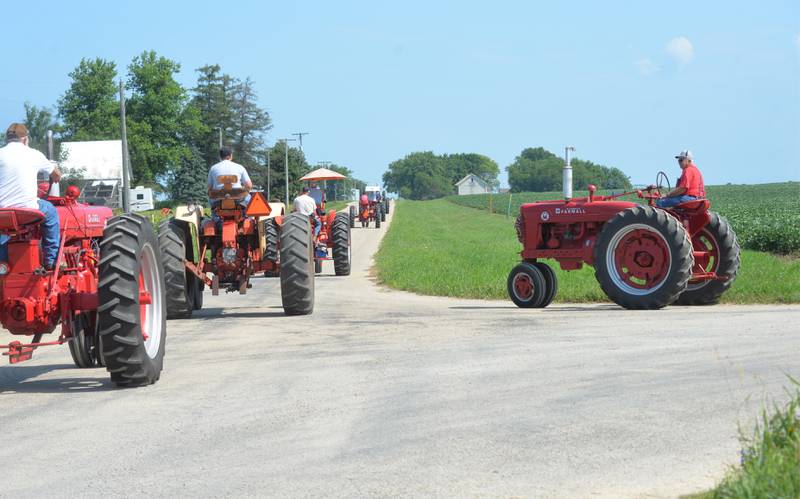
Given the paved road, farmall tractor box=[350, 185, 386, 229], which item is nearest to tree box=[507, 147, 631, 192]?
farmall tractor box=[350, 185, 386, 229]

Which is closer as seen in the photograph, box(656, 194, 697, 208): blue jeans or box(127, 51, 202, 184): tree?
box(656, 194, 697, 208): blue jeans

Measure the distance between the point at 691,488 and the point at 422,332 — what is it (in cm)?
683

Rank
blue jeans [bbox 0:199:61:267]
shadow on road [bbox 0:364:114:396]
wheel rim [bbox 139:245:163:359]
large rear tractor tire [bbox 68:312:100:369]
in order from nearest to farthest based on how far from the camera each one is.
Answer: blue jeans [bbox 0:199:61:267] → shadow on road [bbox 0:364:114:396] → wheel rim [bbox 139:245:163:359] → large rear tractor tire [bbox 68:312:100:369]

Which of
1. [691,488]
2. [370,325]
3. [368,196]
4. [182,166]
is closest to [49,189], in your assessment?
[370,325]

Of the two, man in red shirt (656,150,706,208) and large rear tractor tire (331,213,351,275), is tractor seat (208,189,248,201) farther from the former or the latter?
large rear tractor tire (331,213,351,275)

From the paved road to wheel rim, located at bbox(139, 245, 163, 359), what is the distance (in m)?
0.33

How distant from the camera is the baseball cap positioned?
28.3ft

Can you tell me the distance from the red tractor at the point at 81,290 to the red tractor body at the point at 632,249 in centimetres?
733

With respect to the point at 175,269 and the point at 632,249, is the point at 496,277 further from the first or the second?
the point at 175,269

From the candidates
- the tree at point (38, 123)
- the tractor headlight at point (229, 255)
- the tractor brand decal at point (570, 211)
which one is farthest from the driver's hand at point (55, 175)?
the tree at point (38, 123)

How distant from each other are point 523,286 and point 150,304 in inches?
294

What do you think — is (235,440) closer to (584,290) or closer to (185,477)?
(185,477)

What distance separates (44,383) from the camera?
30.2 ft

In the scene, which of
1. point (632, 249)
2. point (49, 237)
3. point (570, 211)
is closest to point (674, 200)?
point (632, 249)
